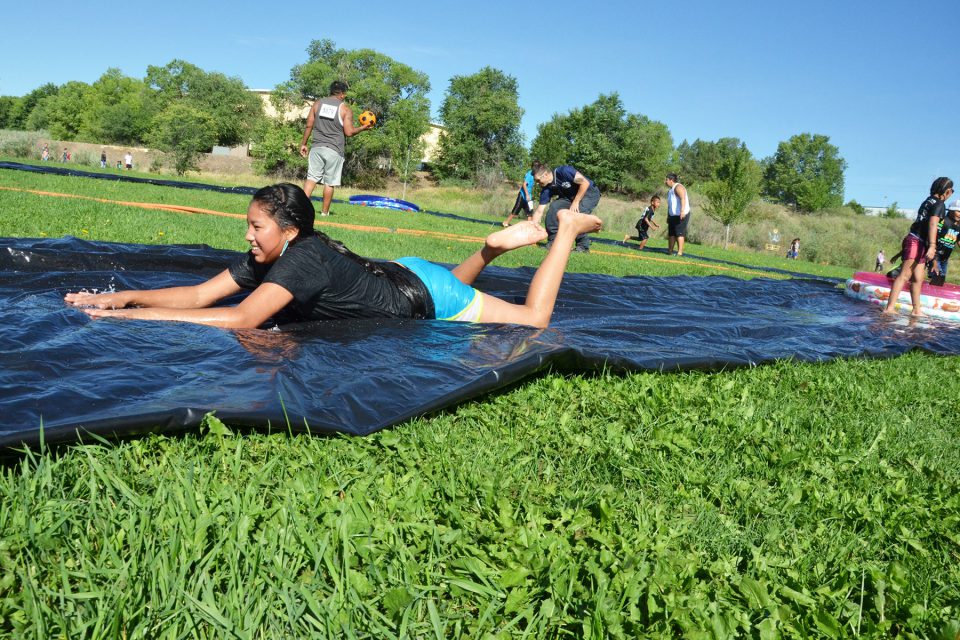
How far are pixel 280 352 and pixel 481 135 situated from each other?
55787mm

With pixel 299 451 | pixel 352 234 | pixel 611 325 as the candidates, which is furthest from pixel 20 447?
pixel 352 234

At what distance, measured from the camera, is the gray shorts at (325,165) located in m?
9.70

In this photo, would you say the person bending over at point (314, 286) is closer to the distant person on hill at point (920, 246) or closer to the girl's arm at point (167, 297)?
the girl's arm at point (167, 297)

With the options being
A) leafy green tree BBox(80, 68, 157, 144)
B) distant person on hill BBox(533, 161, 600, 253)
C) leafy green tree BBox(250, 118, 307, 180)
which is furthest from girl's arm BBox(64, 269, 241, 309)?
leafy green tree BBox(80, 68, 157, 144)

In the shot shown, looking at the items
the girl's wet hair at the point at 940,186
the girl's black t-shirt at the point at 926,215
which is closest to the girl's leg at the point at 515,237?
the girl's black t-shirt at the point at 926,215

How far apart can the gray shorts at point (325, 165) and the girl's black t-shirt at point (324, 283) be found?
625cm

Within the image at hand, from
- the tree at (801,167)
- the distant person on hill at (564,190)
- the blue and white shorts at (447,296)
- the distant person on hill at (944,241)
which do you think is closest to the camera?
the blue and white shorts at (447,296)

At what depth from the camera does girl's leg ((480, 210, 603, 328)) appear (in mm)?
3912

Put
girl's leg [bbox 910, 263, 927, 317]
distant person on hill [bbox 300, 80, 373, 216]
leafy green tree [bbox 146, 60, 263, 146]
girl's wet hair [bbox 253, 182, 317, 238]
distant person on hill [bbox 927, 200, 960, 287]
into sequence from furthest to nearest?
leafy green tree [bbox 146, 60, 263, 146] < distant person on hill [bbox 300, 80, 373, 216] < distant person on hill [bbox 927, 200, 960, 287] < girl's leg [bbox 910, 263, 927, 317] < girl's wet hair [bbox 253, 182, 317, 238]

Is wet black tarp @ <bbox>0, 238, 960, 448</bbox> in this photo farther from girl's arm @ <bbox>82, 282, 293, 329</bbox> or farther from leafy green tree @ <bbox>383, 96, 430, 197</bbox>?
leafy green tree @ <bbox>383, 96, 430, 197</bbox>

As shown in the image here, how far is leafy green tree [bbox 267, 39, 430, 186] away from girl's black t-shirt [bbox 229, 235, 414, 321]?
49.5m

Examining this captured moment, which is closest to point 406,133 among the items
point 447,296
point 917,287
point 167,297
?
point 917,287

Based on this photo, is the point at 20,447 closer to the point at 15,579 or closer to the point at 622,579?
the point at 15,579

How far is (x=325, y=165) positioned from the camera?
32.0 ft
